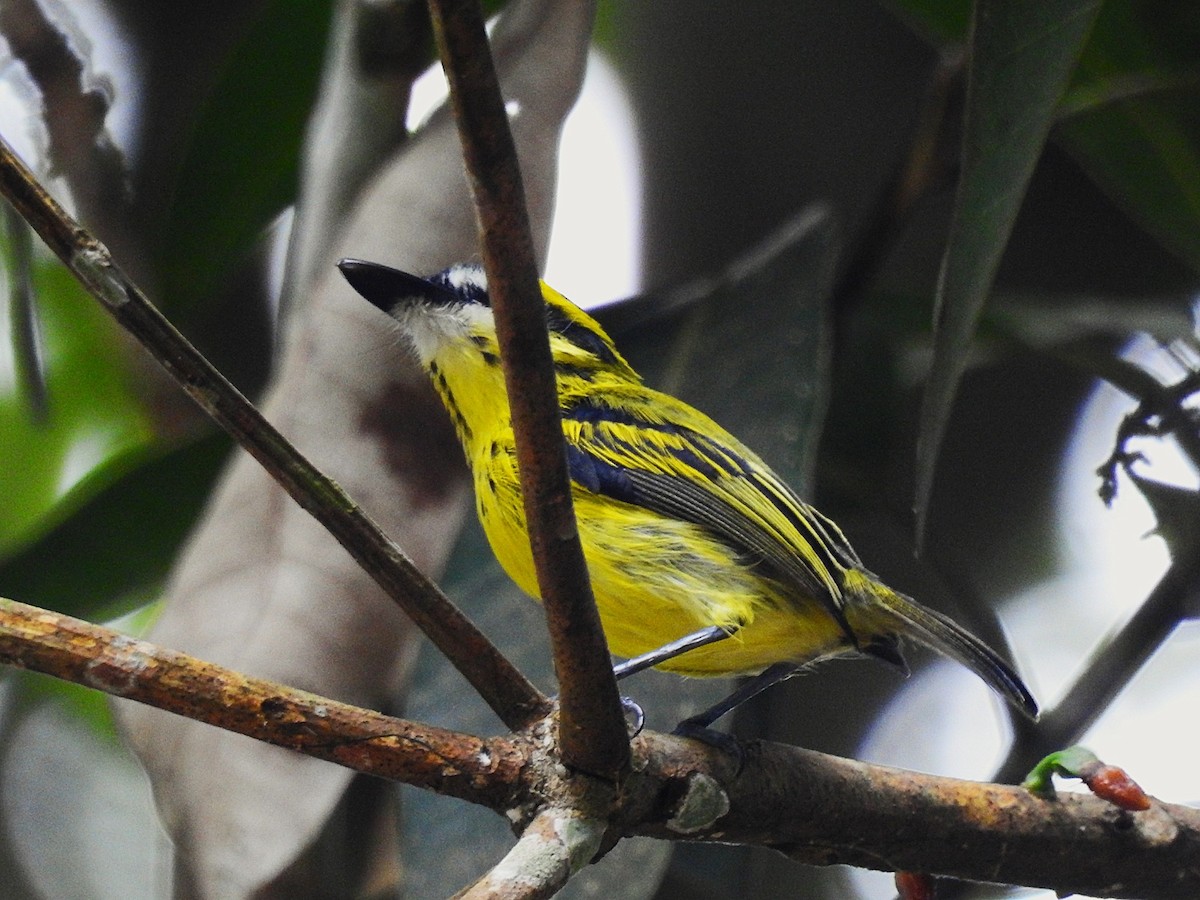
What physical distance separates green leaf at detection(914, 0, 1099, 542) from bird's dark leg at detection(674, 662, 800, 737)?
0.28 m

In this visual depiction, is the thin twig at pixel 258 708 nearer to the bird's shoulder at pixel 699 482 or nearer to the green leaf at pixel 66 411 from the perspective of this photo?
the bird's shoulder at pixel 699 482

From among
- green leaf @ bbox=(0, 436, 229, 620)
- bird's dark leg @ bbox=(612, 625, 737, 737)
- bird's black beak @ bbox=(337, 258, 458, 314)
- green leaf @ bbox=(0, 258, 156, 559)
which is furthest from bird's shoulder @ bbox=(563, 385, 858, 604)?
green leaf @ bbox=(0, 258, 156, 559)

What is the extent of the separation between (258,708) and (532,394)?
0.29m

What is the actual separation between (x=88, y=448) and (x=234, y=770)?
142cm

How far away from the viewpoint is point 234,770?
1.38m

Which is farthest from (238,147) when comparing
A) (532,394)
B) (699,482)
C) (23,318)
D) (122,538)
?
(532,394)

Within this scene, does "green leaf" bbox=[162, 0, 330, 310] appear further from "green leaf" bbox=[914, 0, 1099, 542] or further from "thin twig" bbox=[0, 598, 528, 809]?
"thin twig" bbox=[0, 598, 528, 809]

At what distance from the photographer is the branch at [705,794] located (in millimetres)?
830

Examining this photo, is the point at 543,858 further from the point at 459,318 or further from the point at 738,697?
the point at 459,318

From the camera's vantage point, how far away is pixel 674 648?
4.38 ft

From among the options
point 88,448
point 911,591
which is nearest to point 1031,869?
point 911,591

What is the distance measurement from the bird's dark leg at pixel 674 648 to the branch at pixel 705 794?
148mm

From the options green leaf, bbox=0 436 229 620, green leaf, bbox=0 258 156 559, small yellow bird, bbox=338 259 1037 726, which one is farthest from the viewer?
green leaf, bbox=0 258 156 559

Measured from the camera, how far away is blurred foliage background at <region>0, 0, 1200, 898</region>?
1611 millimetres
